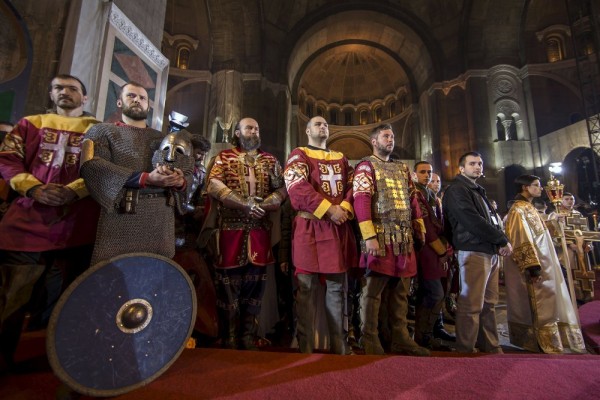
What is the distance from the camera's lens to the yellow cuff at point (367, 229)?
243cm

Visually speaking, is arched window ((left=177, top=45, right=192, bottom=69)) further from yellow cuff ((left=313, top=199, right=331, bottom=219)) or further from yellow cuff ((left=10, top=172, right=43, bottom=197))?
yellow cuff ((left=313, top=199, right=331, bottom=219))

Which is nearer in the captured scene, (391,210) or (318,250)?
(318,250)

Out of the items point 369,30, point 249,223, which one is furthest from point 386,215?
A: point 369,30

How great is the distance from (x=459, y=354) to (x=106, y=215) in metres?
3.16

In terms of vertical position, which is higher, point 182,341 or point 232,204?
point 232,204

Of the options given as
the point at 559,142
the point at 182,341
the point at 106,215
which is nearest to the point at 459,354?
the point at 182,341

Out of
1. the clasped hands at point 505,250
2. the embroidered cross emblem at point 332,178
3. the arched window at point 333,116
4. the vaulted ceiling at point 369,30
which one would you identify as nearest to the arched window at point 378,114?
the arched window at point 333,116

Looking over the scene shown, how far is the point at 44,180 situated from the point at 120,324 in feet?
4.55

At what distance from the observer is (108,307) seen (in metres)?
1.49

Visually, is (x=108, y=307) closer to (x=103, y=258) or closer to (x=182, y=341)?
(x=103, y=258)

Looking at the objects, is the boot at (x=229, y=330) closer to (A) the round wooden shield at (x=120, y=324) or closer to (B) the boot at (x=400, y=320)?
(A) the round wooden shield at (x=120, y=324)

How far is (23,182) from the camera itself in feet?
6.26

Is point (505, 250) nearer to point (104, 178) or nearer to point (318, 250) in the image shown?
point (318, 250)

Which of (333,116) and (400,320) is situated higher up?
(333,116)
